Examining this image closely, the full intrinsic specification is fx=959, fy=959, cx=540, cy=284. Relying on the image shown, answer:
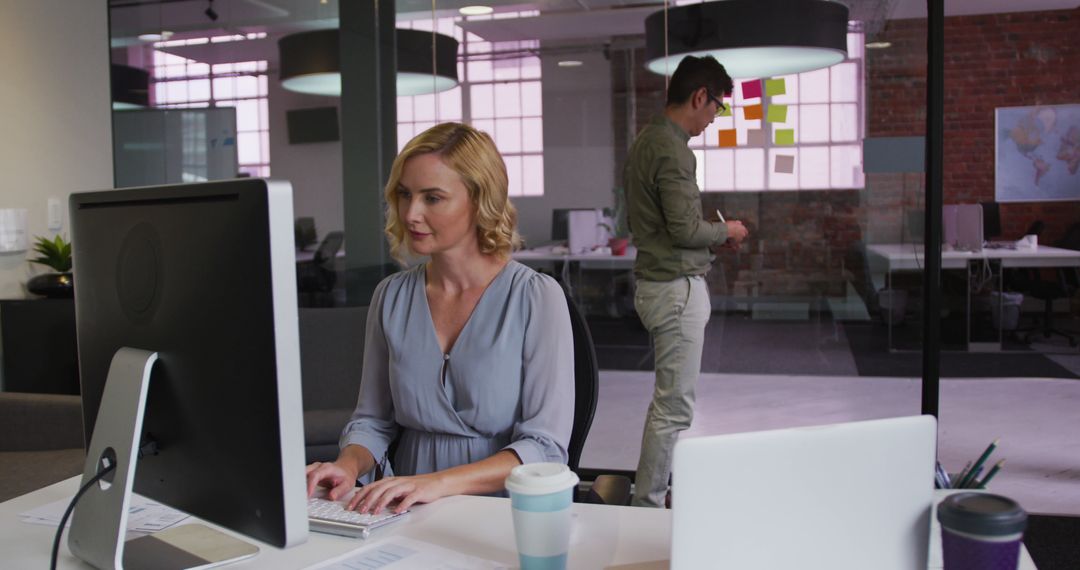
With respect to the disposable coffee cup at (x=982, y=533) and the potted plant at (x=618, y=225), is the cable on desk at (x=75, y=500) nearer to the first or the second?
the disposable coffee cup at (x=982, y=533)

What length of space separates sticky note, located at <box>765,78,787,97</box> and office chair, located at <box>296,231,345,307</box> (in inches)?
78.4

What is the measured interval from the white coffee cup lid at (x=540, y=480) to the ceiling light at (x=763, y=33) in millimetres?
3086

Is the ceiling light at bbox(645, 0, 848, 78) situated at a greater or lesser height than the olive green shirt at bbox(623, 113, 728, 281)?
greater

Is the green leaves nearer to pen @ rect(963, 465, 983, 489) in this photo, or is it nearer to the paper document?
the paper document

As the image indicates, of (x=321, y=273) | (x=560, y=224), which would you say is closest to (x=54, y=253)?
(x=321, y=273)

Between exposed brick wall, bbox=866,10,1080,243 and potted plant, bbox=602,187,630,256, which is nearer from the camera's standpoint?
exposed brick wall, bbox=866,10,1080,243

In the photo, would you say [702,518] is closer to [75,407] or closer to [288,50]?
[75,407]

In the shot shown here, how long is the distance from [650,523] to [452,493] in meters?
0.35

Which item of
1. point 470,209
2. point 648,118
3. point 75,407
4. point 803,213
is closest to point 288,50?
point 648,118

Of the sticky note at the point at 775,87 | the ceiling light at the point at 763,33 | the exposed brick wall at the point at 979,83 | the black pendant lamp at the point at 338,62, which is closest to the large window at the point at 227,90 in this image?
the black pendant lamp at the point at 338,62

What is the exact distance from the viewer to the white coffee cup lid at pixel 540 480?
3.76 feet

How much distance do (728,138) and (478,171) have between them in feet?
7.57

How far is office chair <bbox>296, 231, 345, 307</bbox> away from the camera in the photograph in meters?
4.44

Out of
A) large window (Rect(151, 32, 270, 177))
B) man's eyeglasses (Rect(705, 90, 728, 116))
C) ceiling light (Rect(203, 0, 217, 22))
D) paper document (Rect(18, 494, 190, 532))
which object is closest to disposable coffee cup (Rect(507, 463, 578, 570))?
paper document (Rect(18, 494, 190, 532))
